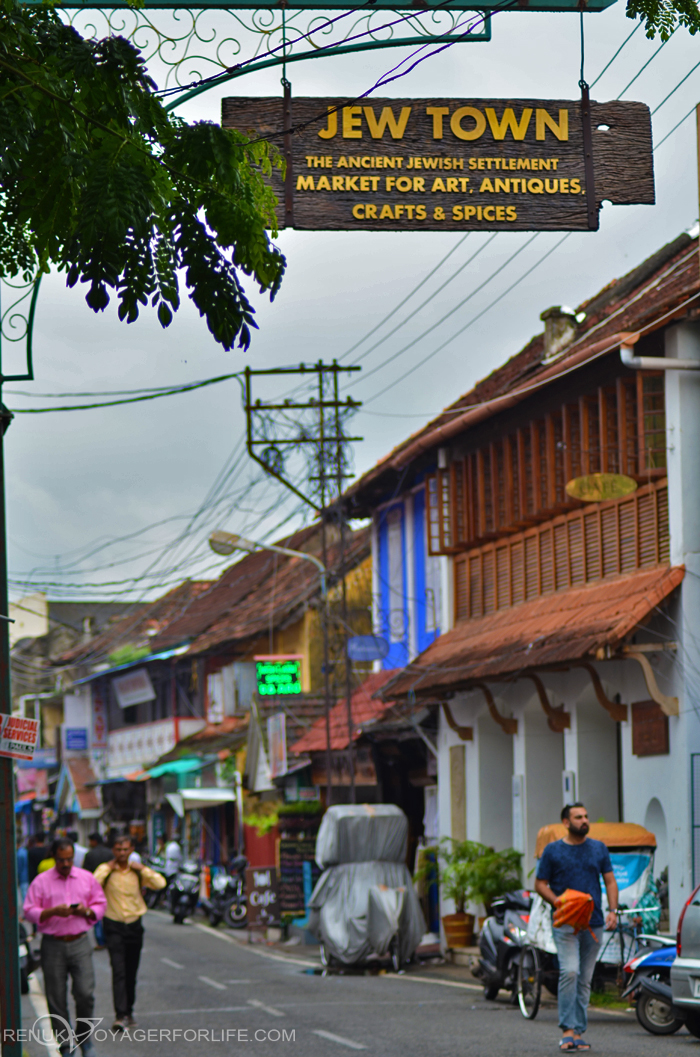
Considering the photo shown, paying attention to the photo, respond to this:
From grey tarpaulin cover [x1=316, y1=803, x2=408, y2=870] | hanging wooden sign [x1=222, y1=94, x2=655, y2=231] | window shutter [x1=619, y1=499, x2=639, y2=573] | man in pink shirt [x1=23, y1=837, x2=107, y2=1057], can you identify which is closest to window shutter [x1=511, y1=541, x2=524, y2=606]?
window shutter [x1=619, y1=499, x2=639, y2=573]

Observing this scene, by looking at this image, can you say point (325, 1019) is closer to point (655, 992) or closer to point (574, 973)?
point (655, 992)

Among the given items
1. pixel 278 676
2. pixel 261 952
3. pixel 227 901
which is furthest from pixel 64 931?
pixel 227 901

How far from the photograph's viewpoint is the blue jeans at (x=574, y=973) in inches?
435

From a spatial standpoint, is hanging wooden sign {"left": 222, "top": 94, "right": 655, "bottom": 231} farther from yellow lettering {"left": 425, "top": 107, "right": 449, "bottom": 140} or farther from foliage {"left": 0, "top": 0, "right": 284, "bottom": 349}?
foliage {"left": 0, "top": 0, "right": 284, "bottom": 349}

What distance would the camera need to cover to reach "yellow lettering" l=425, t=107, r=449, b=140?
8.49 meters

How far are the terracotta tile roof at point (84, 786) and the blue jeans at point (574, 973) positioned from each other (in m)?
49.6

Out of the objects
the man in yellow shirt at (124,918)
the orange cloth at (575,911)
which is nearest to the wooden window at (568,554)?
the man in yellow shirt at (124,918)

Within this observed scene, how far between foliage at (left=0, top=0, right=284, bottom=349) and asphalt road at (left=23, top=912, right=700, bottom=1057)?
7.05 m

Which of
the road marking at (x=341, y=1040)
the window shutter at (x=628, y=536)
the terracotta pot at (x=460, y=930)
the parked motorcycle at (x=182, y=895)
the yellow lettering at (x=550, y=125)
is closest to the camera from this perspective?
the yellow lettering at (x=550, y=125)

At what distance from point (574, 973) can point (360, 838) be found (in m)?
10.7

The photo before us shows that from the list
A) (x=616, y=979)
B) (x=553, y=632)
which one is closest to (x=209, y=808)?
(x=553, y=632)

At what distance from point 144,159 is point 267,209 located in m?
1.03

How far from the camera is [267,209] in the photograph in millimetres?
6867

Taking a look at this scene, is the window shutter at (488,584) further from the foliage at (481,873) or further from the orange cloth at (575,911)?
the orange cloth at (575,911)
